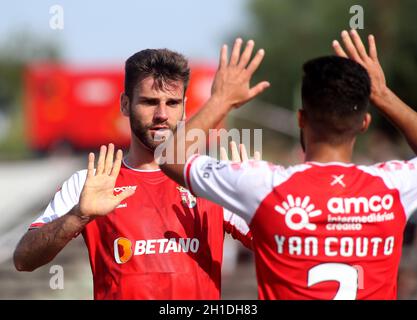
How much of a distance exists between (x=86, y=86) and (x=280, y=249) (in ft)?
112

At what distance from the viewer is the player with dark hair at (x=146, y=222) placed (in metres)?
5.32

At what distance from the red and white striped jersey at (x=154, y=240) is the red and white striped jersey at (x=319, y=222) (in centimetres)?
94

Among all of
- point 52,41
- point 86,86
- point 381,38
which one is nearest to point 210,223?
point 381,38

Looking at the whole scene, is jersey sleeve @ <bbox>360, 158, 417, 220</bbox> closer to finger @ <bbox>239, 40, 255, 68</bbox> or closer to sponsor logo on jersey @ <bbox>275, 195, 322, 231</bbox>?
sponsor logo on jersey @ <bbox>275, 195, 322, 231</bbox>

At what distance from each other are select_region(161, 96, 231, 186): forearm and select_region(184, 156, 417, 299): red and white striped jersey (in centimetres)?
16

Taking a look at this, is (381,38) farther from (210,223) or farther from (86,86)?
(210,223)

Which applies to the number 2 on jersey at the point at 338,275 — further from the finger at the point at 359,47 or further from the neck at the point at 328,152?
the finger at the point at 359,47

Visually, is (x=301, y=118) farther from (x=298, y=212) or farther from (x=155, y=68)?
(x=155, y=68)

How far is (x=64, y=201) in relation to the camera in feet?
18.4

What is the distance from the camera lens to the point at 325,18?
148 ft

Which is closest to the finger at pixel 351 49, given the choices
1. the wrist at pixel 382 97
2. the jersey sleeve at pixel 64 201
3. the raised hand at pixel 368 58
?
the raised hand at pixel 368 58

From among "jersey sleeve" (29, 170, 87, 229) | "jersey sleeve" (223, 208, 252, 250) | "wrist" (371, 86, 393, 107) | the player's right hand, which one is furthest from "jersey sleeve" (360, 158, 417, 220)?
"jersey sleeve" (29, 170, 87, 229)

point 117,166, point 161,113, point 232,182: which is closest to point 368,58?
point 232,182

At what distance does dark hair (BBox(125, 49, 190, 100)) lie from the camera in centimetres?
574
